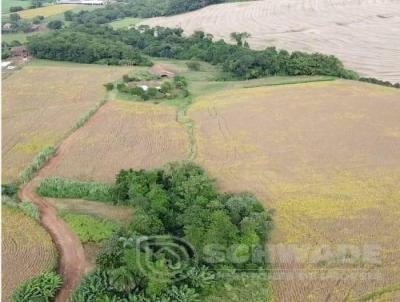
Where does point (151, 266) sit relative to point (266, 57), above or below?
above

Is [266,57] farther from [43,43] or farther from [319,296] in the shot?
[319,296]

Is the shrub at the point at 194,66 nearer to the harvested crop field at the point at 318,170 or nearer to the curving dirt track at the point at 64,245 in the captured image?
the harvested crop field at the point at 318,170

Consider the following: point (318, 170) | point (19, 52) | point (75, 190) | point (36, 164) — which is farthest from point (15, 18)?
point (318, 170)

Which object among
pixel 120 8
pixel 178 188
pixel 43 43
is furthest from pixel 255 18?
pixel 178 188

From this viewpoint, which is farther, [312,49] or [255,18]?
[255,18]

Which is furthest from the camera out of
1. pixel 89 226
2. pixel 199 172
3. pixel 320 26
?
pixel 320 26

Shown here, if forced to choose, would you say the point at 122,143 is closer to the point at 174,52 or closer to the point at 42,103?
the point at 42,103

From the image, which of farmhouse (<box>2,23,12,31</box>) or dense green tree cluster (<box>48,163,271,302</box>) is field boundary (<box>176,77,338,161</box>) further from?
farmhouse (<box>2,23,12,31</box>)
